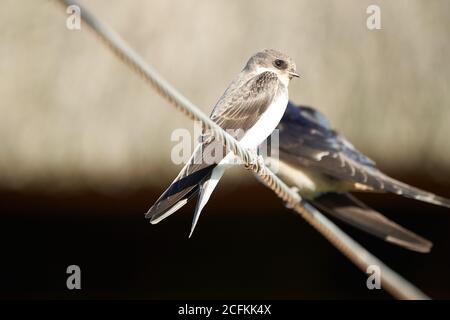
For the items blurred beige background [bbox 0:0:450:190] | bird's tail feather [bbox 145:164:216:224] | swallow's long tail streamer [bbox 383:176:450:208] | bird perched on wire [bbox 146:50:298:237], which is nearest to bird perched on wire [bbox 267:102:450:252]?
swallow's long tail streamer [bbox 383:176:450:208]

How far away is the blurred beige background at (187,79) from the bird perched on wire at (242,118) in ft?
2.67

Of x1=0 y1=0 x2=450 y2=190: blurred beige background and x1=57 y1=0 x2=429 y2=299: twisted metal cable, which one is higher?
x1=0 y1=0 x2=450 y2=190: blurred beige background

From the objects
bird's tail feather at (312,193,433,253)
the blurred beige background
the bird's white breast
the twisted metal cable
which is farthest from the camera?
the blurred beige background

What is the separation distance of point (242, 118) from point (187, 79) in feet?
4.10

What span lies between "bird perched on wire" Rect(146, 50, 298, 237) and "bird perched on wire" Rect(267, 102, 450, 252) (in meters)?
0.49

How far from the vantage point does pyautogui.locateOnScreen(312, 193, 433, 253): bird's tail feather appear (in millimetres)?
2416

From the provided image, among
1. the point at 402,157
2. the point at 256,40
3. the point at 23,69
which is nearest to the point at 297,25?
the point at 256,40

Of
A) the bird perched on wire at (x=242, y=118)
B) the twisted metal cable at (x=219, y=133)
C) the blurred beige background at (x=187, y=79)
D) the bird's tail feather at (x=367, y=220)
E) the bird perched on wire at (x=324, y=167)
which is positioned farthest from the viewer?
the blurred beige background at (x=187, y=79)

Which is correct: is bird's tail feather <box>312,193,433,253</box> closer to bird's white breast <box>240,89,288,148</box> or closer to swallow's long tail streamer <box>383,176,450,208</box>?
swallow's long tail streamer <box>383,176,450,208</box>

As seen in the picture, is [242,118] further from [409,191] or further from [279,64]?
[409,191]

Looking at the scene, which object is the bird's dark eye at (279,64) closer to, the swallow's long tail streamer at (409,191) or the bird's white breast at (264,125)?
the bird's white breast at (264,125)

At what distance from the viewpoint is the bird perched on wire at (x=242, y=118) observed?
78.0 inches

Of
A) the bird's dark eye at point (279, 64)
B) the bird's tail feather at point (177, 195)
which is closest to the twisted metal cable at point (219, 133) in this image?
the bird's tail feather at point (177, 195)

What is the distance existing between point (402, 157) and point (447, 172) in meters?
0.19
